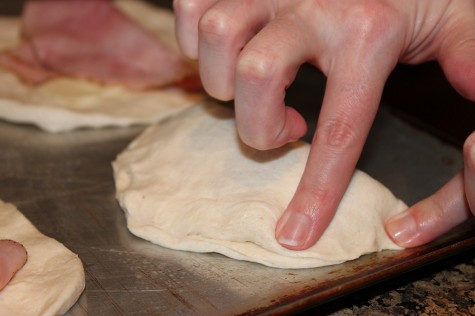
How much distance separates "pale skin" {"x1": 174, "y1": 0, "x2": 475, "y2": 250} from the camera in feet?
4.23

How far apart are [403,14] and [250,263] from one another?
23.6 inches

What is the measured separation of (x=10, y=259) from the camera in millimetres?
1288

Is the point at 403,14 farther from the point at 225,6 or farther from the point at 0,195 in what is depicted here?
the point at 0,195

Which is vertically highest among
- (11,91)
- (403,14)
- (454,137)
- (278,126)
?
(403,14)

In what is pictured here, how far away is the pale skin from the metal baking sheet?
93 mm

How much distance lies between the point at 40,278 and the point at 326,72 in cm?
69

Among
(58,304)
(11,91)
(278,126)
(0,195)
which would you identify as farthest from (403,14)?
(11,91)

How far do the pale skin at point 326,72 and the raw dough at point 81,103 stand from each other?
2.29ft

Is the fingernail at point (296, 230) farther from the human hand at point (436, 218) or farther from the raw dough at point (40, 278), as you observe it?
the raw dough at point (40, 278)

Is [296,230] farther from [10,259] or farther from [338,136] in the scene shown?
[10,259]

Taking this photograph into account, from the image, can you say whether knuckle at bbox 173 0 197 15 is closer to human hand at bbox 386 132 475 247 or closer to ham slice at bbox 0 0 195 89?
human hand at bbox 386 132 475 247

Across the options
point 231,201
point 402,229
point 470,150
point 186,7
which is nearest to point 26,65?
point 186,7

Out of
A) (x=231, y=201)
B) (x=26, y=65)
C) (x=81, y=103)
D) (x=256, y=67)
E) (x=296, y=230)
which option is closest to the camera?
(x=256, y=67)

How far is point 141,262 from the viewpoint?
1415 millimetres
